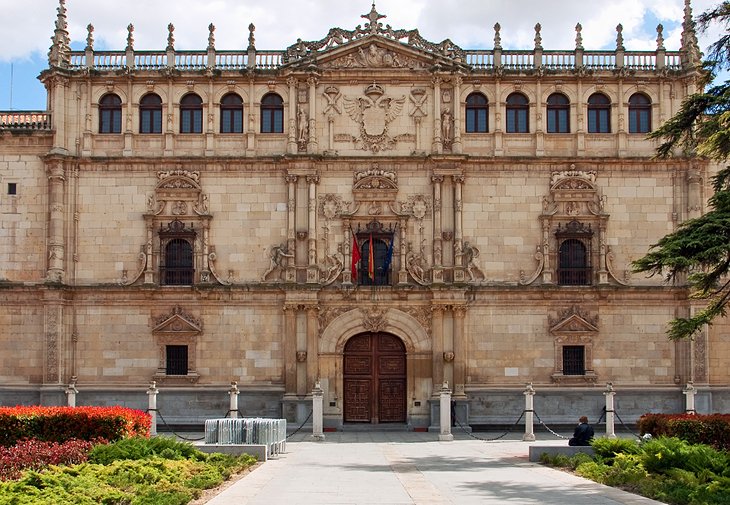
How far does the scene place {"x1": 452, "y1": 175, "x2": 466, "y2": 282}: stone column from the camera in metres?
41.5

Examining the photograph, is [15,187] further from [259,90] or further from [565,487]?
[565,487]

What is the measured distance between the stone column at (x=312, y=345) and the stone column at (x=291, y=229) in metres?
1.54

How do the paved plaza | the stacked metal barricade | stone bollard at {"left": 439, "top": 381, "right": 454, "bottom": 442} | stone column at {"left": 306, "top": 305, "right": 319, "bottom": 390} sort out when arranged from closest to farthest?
1. the paved plaza
2. the stacked metal barricade
3. stone bollard at {"left": 439, "top": 381, "right": 454, "bottom": 442}
4. stone column at {"left": 306, "top": 305, "right": 319, "bottom": 390}

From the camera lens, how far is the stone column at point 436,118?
42.2 meters

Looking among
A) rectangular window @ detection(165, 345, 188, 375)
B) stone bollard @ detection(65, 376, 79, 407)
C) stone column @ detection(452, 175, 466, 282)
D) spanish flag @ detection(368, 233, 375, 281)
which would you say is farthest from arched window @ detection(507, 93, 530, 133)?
stone bollard @ detection(65, 376, 79, 407)

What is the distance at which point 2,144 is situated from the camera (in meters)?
42.5

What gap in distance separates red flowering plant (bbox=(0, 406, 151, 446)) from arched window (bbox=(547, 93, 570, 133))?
2351 centimetres

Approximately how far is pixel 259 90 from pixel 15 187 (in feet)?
36.3

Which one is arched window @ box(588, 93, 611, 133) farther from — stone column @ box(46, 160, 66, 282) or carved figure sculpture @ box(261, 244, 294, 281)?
stone column @ box(46, 160, 66, 282)

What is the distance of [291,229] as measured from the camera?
41844mm

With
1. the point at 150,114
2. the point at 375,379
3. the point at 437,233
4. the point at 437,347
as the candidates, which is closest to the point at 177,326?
the point at 375,379

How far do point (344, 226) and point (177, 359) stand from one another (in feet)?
29.0

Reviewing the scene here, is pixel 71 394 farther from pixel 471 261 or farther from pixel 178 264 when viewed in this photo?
pixel 471 261

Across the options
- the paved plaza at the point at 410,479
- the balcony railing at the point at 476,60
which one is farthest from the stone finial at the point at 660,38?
the paved plaza at the point at 410,479
